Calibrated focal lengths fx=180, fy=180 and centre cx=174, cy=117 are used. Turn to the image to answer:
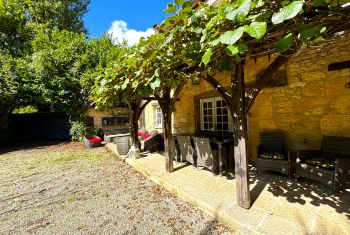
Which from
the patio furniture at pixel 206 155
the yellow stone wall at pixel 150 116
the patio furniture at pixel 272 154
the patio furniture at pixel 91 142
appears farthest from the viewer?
the yellow stone wall at pixel 150 116

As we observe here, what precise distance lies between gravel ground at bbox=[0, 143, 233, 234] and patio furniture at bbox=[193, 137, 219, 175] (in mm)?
1093

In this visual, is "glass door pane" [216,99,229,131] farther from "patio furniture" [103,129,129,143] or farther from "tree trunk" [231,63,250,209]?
"patio furniture" [103,129,129,143]

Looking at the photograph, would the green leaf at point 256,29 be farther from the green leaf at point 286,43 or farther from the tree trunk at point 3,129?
the tree trunk at point 3,129

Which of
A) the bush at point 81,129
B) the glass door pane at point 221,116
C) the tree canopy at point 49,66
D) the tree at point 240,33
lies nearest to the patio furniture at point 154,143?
the glass door pane at point 221,116

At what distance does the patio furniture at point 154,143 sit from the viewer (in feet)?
23.4

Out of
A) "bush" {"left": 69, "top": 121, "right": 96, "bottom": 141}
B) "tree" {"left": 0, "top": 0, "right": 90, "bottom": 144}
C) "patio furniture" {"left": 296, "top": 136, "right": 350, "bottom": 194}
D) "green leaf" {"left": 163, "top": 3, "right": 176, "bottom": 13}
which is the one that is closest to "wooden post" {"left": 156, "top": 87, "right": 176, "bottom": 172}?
"green leaf" {"left": 163, "top": 3, "right": 176, "bottom": 13}

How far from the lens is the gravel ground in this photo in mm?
2768

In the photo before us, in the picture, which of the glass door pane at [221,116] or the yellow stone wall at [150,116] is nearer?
the glass door pane at [221,116]

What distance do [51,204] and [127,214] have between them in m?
1.77


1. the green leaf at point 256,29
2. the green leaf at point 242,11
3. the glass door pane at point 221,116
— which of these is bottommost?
the glass door pane at point 221,116

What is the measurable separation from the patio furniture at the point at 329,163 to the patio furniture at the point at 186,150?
2252mm

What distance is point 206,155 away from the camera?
4.22m

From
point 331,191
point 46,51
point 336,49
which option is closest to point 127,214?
point 331,191

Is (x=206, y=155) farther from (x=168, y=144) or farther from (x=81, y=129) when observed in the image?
(x=81, y=129)
